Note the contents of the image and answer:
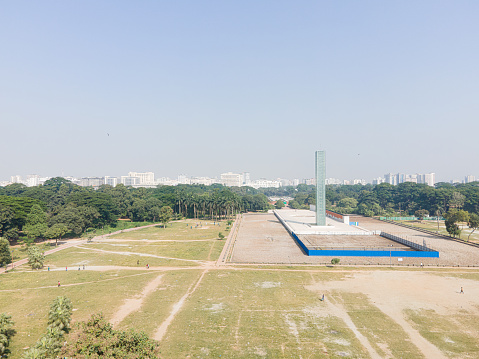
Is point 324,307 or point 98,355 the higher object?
point 98,355

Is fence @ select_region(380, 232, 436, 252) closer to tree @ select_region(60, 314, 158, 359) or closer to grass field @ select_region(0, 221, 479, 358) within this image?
grass field @ select_region(0, 221, 479, 358)

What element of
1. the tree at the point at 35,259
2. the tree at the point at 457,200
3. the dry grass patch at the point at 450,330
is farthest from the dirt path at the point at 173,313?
the tree at the point at 457,200

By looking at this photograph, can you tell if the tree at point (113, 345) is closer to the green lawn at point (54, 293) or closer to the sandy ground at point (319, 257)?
the green lawn at point (54, 293)

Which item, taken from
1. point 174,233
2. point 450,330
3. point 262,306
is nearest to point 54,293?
point 262,306

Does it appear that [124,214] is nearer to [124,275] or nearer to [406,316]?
[124,275]

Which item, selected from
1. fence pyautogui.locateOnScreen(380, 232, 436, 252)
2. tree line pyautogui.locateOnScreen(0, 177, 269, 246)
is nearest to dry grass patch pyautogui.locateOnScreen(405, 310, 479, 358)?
fence pyautogui.locateOnScreen(380, 232, 436, 252)

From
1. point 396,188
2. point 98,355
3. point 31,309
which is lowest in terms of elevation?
point 31,309

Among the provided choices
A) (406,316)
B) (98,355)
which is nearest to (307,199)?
(406,316)
